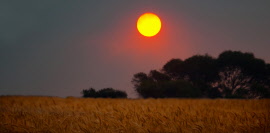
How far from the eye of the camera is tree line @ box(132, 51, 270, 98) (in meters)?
45.0

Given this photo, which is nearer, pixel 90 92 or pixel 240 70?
pixel 90 92

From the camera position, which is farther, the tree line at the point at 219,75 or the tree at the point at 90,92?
the tree line at the point at 219,75

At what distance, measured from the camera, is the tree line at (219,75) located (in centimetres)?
4500

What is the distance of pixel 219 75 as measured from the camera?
46781 mm

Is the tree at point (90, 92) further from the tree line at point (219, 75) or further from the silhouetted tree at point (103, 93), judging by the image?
the tree line at point (219, 75)

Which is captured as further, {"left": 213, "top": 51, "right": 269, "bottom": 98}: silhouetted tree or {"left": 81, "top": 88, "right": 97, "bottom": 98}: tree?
{"left": 213, "top": 51, "right": 269, "bottom": 98}: silhouetted tree

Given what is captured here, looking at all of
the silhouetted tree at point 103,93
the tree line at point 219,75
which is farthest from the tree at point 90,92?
the tree line at point 219,75

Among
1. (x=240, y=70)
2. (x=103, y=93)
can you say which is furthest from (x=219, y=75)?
(x=103, y=93)

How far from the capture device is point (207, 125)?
242 inches

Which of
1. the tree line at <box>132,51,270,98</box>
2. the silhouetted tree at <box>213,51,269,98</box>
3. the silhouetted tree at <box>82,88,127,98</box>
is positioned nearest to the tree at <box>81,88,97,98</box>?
the silhouetted tree at <box>82,88,127,98</box>

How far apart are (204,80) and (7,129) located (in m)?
42.3

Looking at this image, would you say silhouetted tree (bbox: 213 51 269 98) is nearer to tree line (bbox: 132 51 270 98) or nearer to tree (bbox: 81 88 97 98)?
tree line (bbox: 132 51 270 98)

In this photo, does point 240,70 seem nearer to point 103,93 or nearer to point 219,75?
point 219,75

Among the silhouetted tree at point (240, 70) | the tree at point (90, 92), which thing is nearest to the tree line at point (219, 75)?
the silhouetted tree at point (240, 70)
